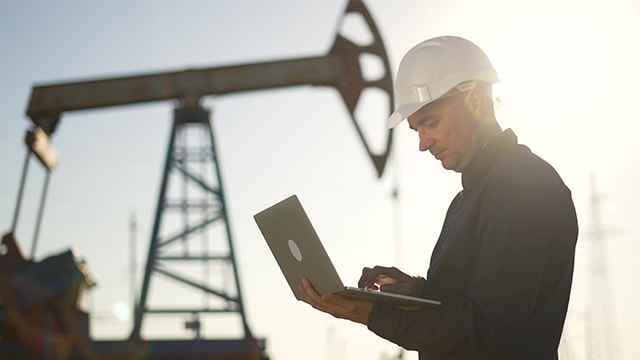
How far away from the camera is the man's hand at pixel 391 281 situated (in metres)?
3.45

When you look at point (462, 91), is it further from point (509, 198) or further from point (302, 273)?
point (302, 273)

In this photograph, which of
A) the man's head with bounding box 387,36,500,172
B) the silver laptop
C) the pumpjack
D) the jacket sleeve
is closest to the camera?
the jacket sleeve

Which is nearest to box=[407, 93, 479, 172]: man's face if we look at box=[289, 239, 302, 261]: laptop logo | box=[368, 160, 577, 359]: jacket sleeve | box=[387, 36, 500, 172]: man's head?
box=[387, 36, 500, 172]: man's head

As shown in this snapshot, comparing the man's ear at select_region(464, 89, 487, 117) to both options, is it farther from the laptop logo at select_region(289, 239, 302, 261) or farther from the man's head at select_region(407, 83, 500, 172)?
the laptop logo at select_region(289, 239, 302, 261)

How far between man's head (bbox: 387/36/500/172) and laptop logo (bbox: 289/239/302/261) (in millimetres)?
554

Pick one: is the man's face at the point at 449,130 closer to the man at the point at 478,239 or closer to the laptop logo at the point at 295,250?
the man at the point at 478,239

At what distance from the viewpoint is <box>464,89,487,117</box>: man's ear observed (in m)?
3.36

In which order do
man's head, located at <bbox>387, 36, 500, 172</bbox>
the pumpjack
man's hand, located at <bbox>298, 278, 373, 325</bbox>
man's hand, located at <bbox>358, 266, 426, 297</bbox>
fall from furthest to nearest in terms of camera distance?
the pumpjack < man's hand, located at <bbox>358, 266, 426, 297</bbox> < man's head, located at <bbox>387, 36, 500, 172</bbox> < man's hand, located at <bbox>298, 278, 373, 325</bbox>

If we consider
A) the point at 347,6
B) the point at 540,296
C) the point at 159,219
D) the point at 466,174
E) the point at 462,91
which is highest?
the point at 347,6

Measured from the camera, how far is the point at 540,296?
303 centimetres

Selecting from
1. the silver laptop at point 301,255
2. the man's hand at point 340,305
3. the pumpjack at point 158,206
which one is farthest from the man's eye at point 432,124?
the pumpjack at point 158,206

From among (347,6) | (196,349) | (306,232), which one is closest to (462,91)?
(306,232)

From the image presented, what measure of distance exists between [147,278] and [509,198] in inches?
755

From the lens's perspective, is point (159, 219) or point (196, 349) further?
point (159, 219)
